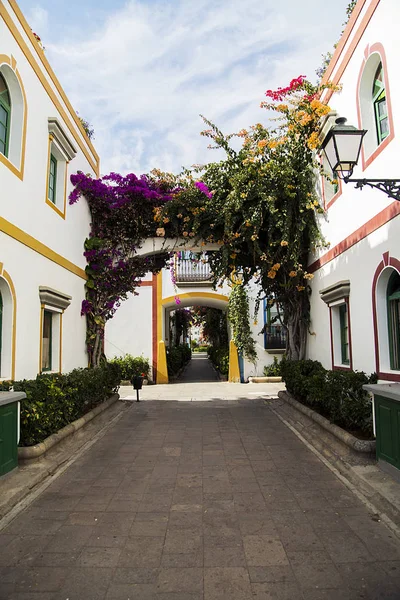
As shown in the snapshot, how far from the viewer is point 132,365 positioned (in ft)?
52.8

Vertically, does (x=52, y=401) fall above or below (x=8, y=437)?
above

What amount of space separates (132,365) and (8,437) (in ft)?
37.3

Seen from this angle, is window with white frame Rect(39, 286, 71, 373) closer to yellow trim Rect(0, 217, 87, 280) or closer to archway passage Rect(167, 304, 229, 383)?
yellow trim Rect(0, 217, 87, 280)

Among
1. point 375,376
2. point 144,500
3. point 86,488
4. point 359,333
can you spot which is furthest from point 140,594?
point 359,333

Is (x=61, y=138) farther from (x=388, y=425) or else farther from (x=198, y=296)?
(x=198, y=296)

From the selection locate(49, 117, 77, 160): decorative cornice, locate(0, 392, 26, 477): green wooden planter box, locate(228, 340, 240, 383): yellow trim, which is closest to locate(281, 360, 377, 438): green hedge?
locate(0, 392, 26, 477): green wooden planter box

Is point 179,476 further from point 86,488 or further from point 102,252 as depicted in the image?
point 102,252

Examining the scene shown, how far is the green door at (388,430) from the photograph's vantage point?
4.48 meters

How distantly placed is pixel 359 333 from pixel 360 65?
415 centimetres

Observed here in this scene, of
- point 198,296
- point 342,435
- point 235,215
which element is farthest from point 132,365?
point 342,435

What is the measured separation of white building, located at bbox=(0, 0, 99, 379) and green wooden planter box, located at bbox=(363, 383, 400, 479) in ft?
15.6

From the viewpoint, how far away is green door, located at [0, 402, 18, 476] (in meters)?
4.63

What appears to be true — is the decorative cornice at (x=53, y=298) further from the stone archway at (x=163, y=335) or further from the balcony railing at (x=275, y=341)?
the balcony railing at (x=275, y=341)

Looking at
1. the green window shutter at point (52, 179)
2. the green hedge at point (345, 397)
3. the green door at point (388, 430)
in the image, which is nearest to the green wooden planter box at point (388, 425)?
the green door at point (388, 430)
